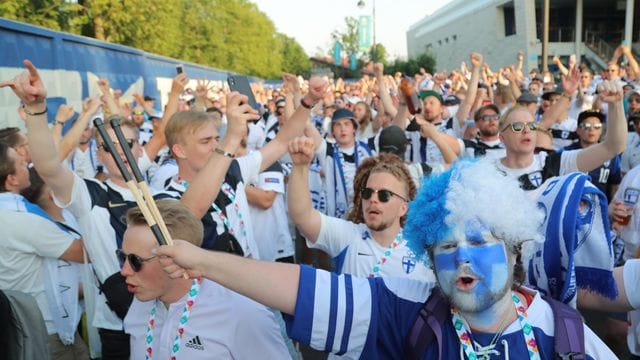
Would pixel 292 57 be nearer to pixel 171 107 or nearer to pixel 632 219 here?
pixel 171 107

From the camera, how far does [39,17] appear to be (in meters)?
16.0

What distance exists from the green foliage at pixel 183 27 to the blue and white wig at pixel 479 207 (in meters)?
15.3

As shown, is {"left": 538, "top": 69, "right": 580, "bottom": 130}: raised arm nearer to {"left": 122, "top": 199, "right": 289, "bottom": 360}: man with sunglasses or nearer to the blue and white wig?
the blue and white wig

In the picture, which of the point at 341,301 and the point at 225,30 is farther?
the point at 225,30

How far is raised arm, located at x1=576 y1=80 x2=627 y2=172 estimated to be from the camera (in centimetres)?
369

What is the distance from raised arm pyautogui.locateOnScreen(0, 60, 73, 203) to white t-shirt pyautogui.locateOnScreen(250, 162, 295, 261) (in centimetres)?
209

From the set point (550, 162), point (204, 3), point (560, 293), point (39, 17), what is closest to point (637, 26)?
point (204, 3)

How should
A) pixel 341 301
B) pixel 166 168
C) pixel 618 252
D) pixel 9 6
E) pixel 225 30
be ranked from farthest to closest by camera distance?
1. pixel 225 30
2. pixel 9 6
3. pixel 166 168
4. pixel 618 252
5. pixel 341 301

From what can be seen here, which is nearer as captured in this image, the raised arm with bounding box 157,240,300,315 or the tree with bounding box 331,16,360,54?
the raised arm with bounding box 157,240,300,315

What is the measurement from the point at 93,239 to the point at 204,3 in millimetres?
53170

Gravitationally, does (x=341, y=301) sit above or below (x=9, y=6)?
below

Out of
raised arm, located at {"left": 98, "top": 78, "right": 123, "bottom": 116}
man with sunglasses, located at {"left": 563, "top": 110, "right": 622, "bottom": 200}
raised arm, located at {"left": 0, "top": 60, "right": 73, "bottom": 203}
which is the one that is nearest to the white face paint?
raised arm, located at {"left": 0, "top": 60, "right": 73, "bottom": 203}

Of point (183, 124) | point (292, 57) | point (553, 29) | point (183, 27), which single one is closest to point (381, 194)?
point (183, 124)

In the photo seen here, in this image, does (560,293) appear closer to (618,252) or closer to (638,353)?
(638,353)
